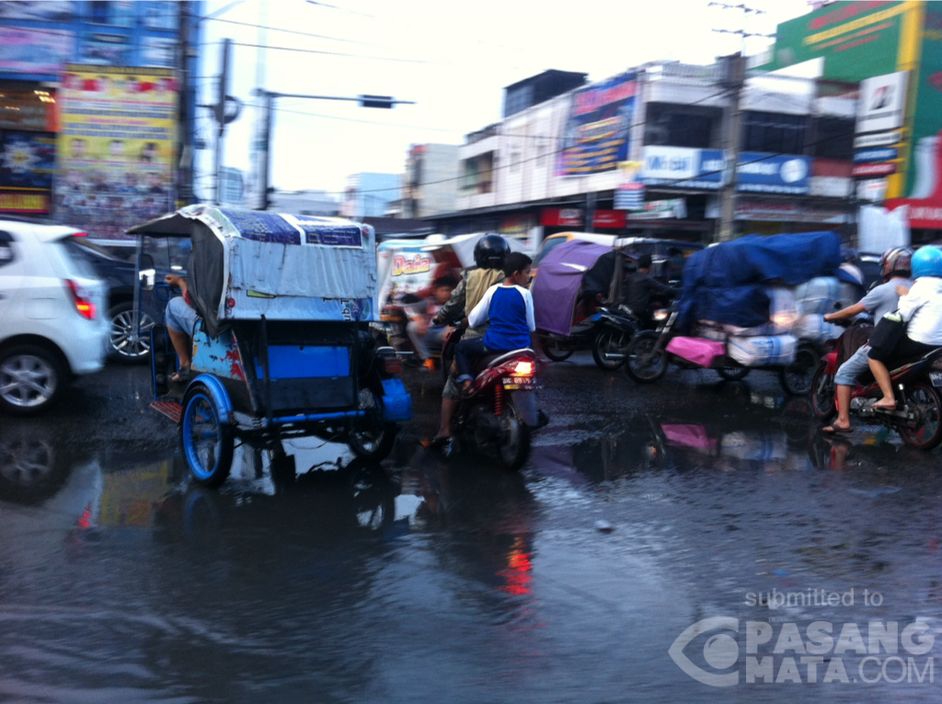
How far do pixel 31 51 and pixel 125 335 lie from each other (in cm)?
1181

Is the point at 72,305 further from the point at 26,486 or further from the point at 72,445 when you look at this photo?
the point at 26,486

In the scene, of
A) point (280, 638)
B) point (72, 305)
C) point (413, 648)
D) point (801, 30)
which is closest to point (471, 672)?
point (413, 648)

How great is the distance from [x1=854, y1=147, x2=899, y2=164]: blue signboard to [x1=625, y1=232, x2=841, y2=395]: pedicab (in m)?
15.9

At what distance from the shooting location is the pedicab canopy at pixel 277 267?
5.71 meters

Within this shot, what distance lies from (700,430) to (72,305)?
6.04 meters

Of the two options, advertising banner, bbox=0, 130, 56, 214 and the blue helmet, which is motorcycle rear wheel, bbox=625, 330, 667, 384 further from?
advertising banner, bbox=0, 130, 56, 214

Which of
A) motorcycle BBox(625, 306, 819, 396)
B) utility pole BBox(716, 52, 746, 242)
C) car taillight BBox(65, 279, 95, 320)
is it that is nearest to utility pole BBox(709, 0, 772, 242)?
utility pole BBox(716, 52, 746, 242)

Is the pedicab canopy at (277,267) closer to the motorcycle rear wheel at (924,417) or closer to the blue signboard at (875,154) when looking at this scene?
the motorcycle rear wheel at (924,417)

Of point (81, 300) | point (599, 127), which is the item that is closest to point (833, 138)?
point (599, 127)

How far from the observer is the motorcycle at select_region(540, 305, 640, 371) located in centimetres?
1202

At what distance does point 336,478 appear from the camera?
6.20 meters

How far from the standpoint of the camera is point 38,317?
7.69 m

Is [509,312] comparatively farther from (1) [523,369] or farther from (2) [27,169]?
(2) [27,169]

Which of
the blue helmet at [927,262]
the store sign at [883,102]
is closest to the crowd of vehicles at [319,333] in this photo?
the blue helmet at [927,262]
